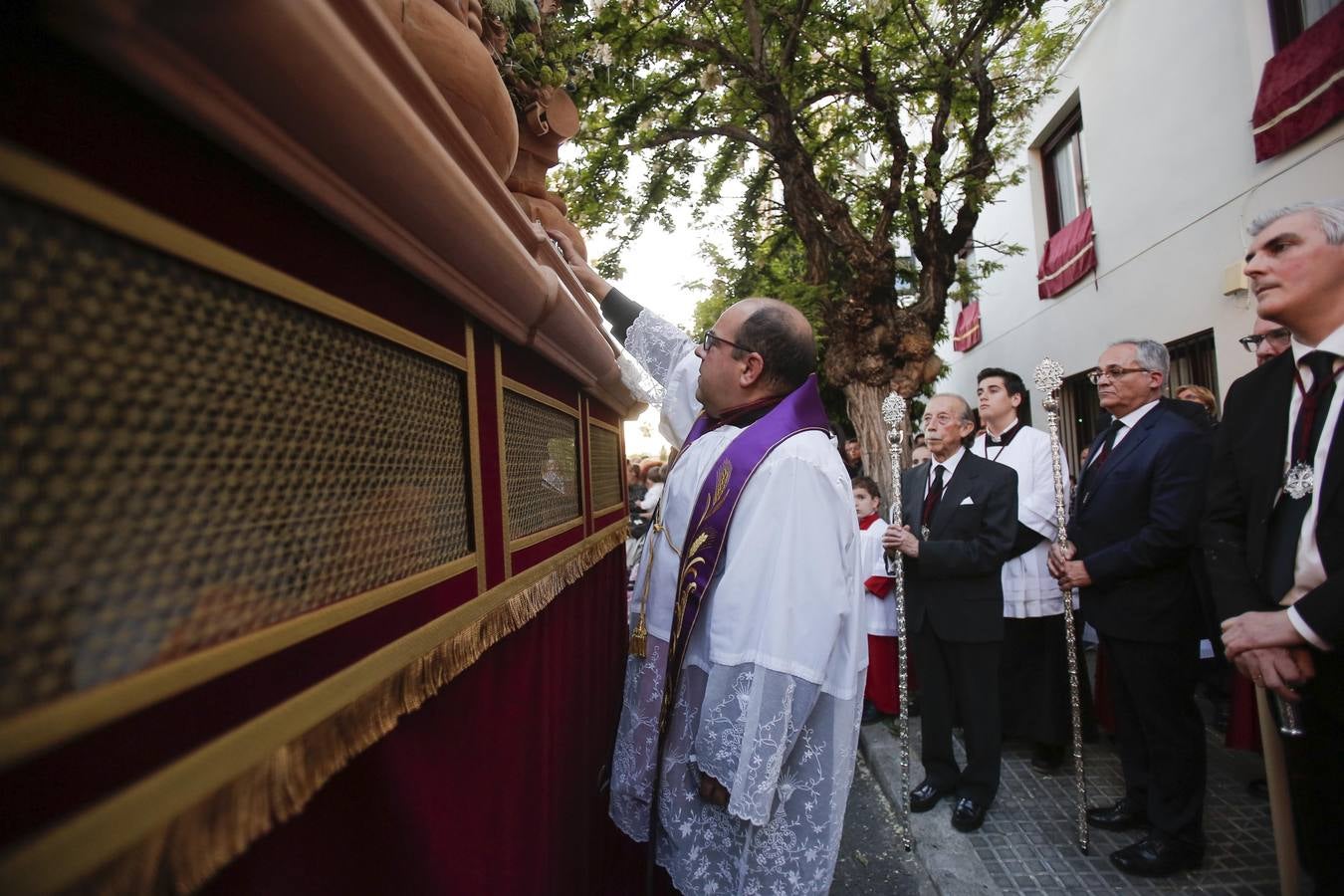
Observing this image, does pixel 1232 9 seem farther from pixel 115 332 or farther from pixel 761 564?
pixel 115 332

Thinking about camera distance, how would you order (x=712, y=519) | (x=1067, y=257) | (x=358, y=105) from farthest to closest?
(x=1067, y=257), (x=712, y=519), (x=358, y=105)

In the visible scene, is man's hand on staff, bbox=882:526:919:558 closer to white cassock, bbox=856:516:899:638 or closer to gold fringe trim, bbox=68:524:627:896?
white cassock, bbox=856:516:899:638

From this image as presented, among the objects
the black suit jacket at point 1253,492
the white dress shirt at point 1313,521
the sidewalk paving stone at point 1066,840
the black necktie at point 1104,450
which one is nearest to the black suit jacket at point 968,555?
the black necktie at point 1104,450

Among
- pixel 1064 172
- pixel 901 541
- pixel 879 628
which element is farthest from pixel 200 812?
pixel 1064 172

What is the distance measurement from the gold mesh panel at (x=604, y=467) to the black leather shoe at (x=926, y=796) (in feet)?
6.80

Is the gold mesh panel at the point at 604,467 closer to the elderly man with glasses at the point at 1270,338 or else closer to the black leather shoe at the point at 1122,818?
the black leather shoe at the point at 1122,818

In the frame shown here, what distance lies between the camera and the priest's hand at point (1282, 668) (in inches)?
71.4

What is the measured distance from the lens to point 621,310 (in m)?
2.56

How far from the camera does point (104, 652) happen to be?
458 mm

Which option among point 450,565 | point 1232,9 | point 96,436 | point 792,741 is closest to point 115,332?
point 96,436

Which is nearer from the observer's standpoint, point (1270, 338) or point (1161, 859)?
point (1161, 859)

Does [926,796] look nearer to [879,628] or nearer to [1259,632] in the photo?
[879,628]

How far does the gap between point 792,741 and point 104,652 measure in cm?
141

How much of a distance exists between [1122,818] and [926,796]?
815 millimetres
